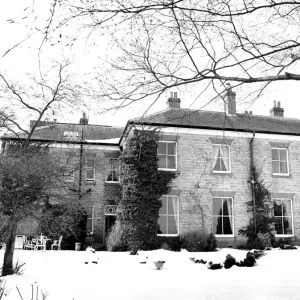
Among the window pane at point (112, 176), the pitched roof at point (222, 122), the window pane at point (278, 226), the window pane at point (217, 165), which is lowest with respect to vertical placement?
the window pane at point (278, 226)

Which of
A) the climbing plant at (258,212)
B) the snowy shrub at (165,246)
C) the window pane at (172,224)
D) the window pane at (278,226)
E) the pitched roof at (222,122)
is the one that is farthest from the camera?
the window pane at (278,226)

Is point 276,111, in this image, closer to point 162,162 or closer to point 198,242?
point 162,162

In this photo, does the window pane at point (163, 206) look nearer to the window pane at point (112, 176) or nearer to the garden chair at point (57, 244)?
the window pane at point (112, 176)

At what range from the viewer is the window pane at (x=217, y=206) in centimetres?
2033

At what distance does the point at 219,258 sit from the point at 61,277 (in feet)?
23.7

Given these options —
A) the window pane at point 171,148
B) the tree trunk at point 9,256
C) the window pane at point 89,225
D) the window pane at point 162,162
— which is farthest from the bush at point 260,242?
the tree trunk at point 9,256

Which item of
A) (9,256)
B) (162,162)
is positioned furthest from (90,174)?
(9,256)

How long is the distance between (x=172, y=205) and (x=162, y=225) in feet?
3.69

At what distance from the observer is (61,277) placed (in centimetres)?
1063

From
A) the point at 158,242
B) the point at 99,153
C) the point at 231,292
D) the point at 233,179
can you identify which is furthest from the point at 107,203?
the point at 231,292

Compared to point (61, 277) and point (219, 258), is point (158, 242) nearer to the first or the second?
point (219, 258)

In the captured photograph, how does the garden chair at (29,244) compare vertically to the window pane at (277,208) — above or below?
below

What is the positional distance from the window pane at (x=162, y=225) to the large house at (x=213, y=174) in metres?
0.05

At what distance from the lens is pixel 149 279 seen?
10.6 meters
